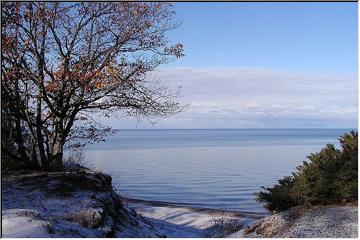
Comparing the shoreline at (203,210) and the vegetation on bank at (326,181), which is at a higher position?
the vegetation on bank at (326,181)

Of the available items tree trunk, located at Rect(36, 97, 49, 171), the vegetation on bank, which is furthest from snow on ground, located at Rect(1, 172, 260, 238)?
the vegetation on bank

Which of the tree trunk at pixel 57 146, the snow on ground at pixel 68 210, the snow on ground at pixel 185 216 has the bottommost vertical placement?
the snow on ground at pixel 185 216

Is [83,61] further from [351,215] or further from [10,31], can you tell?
[351,215]

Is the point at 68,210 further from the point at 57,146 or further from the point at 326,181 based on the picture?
the point at 326,181

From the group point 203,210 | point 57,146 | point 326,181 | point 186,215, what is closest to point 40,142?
point 57,146

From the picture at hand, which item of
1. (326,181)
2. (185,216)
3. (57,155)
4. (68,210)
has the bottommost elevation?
(185,216)

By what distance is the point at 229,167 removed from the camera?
88.0ft

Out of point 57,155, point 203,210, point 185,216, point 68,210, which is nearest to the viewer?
point 68,210

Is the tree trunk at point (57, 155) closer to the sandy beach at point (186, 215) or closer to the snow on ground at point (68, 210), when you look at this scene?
the snow on ground at point (68, 210)

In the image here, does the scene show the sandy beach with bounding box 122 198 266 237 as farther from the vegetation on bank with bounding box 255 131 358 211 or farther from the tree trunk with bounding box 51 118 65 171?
the vegetation on bank with bounding box 255 131 358 211

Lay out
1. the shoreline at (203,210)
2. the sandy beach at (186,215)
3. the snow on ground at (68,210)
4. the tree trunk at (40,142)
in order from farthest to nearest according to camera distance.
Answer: the shoreline at (203,210)
the sandy beach at (186,215)
the tree trunk at (40,142)
the snow on ground at (68,210)

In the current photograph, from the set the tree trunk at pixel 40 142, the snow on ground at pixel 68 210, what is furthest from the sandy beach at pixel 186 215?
the tree trunk at pixel 40 142

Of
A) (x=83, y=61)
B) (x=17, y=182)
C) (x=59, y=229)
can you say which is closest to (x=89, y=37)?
(x=83, y=61)

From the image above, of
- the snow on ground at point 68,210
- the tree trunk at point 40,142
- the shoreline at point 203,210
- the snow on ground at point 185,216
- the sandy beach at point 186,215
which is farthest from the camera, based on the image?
the shoreline at point 203,210
